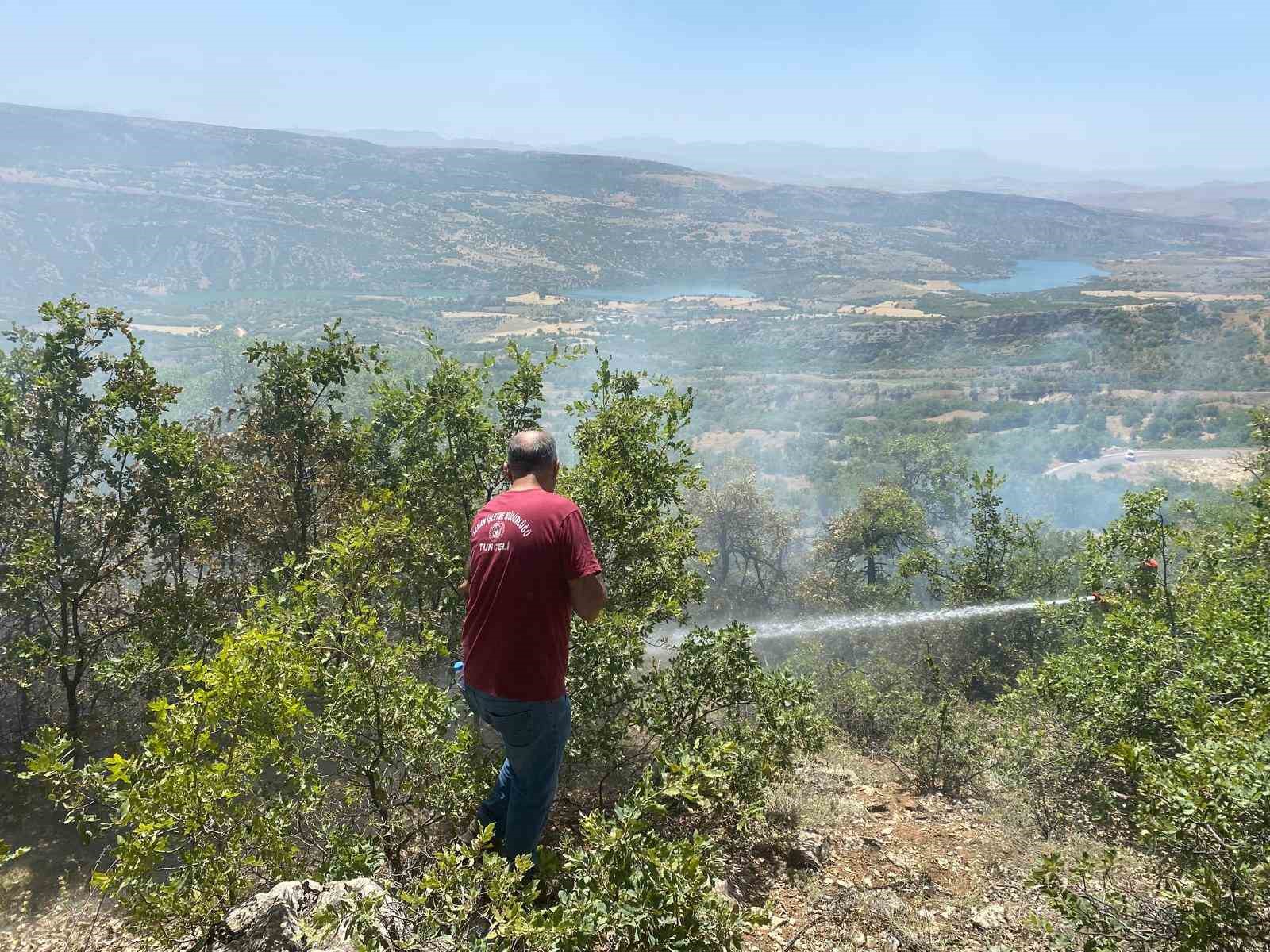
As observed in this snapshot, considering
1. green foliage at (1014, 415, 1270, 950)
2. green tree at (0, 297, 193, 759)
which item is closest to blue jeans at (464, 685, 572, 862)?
green foliage at (1014, 415, 1270, 950)

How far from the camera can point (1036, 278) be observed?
173m

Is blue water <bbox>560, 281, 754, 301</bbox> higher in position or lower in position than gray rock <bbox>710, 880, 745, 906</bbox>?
higher

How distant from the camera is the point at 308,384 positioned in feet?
33.3

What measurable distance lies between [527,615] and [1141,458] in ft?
251

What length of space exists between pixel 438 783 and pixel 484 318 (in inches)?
4394

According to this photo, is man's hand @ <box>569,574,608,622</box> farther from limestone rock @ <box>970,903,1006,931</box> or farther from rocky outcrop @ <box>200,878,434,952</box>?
limestone rock @ <box>970,903,1006,931</box>

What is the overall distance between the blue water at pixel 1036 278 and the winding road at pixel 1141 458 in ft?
307

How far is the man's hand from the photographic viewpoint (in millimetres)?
3164

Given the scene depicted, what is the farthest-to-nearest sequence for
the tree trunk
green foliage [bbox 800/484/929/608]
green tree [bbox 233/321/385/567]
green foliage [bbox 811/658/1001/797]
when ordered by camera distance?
green foliage [bbox 800/484/929/608], green tree [bbox 233/321/385/567], the tree trunk, green foliage [bbox 811/658/1001/797]

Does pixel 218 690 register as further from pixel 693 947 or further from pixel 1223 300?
pixel 1223 300

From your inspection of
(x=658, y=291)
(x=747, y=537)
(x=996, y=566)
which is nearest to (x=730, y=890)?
(x=996, y=566)

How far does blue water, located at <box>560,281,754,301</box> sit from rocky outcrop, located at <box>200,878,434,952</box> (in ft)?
459

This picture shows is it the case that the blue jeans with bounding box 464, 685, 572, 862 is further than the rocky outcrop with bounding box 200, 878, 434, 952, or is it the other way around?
the blue jeans with bounding box 464, 685, 572, 862

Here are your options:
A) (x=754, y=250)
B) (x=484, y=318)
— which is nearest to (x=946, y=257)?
(x=754, y=250)
